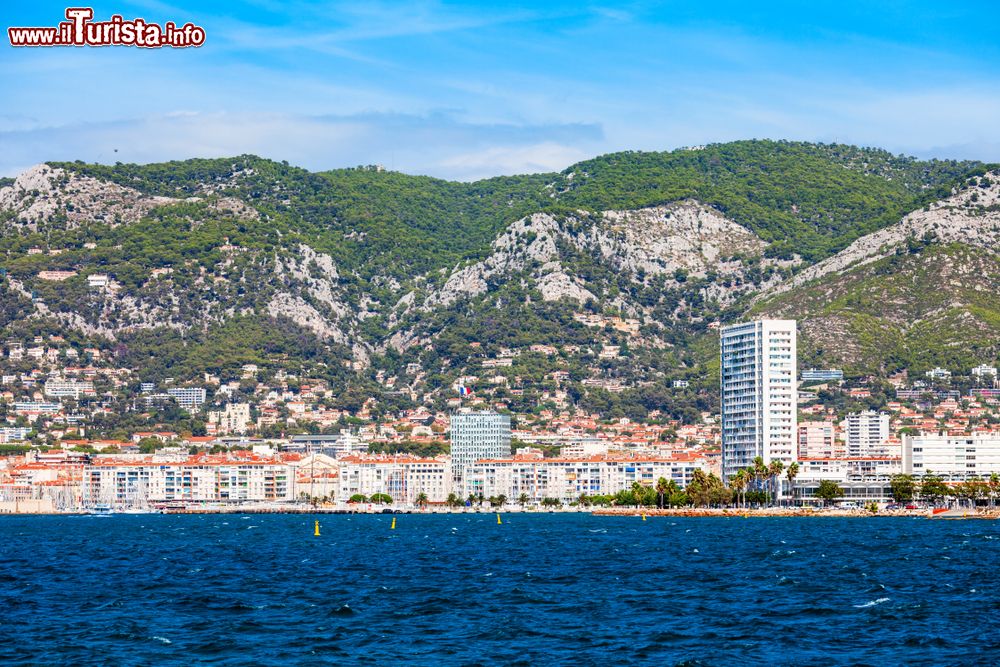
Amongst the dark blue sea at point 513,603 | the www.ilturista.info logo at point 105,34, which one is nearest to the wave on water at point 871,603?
the dark blue sea at point 513,603

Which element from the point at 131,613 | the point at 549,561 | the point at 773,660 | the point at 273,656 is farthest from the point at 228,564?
the point at 773,660

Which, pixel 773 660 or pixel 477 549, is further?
pixel 477 549

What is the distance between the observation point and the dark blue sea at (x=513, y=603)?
6094cm

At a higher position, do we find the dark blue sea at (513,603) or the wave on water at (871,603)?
the wave on water at (871,603)

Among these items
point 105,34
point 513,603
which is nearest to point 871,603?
point 513,603

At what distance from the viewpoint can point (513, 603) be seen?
7762cm

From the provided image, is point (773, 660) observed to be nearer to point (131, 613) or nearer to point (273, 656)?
point (273, 656)

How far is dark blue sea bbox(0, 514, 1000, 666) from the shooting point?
200 feet

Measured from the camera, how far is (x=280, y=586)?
8794 centimetres

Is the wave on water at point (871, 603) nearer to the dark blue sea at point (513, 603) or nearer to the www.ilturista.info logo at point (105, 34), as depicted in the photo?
the dark blue sea at point (513, 603)

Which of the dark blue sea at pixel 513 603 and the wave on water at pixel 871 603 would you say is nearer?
the dark blue sea at pixel 513 603

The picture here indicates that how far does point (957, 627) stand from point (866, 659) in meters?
9.12

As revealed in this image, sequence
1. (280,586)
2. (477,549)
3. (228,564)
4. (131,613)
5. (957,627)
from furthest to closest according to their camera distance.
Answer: (477,549)
(228,564)
(280,586)
(131,613)
(957,627)

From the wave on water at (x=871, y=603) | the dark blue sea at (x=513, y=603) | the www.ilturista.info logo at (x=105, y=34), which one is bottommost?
the dark blue sea at (x=513, y=603)
